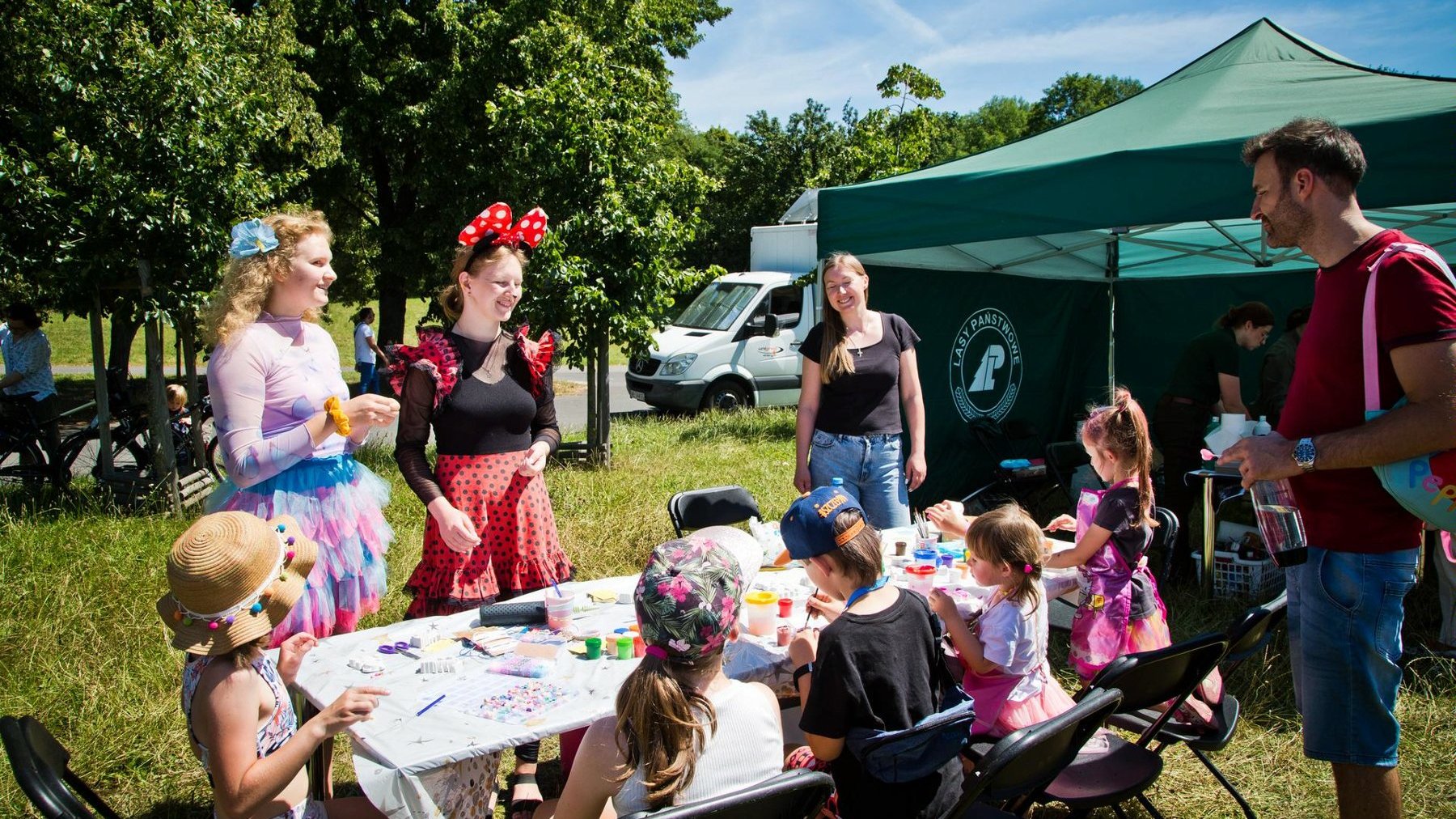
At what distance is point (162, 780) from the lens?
3.13 m

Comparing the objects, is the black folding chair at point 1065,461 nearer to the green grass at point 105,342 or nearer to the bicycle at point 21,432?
the bicycle at point 21,432

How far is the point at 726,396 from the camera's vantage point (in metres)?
11.4

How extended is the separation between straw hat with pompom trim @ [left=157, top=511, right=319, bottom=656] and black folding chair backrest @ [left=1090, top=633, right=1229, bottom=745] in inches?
75.8

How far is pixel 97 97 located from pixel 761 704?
6.06 m

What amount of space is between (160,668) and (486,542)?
2.07 metres

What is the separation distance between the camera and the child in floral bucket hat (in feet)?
5.51

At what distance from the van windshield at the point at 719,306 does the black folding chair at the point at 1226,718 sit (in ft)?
30.0

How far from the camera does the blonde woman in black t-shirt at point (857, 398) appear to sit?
3982mm

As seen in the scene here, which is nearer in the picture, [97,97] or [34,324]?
[97,97]

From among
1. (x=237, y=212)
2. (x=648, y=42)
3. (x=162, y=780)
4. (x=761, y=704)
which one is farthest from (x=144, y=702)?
(x=648, y=42)

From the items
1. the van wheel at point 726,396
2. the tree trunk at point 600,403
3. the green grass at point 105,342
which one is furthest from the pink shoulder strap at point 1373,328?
the green grass at point 105,342

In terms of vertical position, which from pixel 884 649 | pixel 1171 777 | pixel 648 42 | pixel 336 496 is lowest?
pixel 1171 777

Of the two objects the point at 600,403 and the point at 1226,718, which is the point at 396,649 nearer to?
the point at 1226,718

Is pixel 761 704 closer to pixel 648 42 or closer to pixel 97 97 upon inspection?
pixel 97 97
